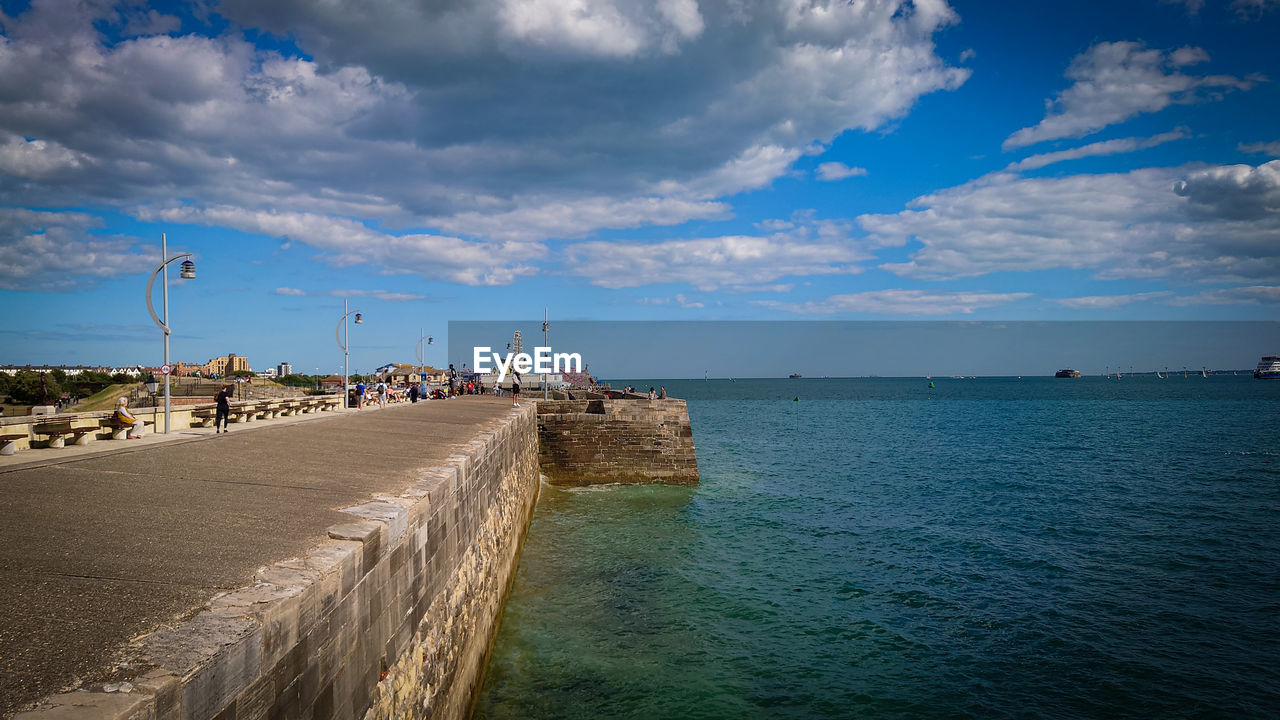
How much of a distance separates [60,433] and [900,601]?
1484 centimetres

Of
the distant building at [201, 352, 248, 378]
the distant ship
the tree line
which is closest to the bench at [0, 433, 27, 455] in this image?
the tree line

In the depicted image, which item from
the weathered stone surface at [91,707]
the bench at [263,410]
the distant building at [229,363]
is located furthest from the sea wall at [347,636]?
the distant building at [229,363]

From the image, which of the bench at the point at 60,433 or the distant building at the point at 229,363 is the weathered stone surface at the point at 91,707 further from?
the distant building at the point at 229,363

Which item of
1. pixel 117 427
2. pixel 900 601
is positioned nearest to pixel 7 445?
pixel 117 427

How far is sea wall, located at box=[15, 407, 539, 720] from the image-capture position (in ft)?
8.57

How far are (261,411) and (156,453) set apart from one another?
1080 centimetres

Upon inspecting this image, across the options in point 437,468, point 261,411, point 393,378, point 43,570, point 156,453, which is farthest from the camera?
point 393,378

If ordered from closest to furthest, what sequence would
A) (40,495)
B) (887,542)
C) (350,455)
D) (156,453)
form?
(40,495) < (156,453) < (350,455) < (887,542)

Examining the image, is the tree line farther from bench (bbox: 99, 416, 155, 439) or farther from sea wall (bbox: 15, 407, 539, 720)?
sea wall (bbox: 15, 407, 539, 720)

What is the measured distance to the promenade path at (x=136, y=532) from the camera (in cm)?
293

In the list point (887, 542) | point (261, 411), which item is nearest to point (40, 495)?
point (261, 411)

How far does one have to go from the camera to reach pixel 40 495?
563cm

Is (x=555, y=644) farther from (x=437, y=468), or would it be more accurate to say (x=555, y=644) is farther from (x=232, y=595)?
(x=232, y=595)

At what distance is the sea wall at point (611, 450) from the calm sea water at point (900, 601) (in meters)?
1.09
